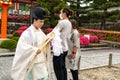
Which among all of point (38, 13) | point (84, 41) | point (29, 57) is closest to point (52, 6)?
point (84, 41)

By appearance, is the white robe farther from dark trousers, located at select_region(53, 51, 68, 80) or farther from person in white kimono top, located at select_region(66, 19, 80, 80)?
person in white kimono top, located at select_region(66, 19, 80, 80)

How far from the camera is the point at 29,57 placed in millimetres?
3416

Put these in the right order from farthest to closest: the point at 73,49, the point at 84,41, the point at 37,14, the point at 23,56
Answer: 1. the point at 84,41
2. the point at 73,49
3. the point at 37,14
4. the point at 23,56

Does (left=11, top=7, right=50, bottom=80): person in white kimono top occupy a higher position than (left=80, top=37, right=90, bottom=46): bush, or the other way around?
(left=11, top=7, right=50, bottom=80): person in white kimono top

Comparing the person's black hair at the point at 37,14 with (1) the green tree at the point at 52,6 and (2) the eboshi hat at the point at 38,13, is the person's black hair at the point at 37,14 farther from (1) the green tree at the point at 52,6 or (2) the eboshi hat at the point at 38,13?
(1) the green tree at the point at 52,6

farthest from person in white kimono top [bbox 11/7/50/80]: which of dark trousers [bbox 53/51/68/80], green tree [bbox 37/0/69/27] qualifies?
green tree [bbox 37/0/69/27]

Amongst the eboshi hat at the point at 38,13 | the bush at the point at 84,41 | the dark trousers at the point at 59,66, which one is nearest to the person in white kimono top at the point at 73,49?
the dark trousers at the point at 59,66

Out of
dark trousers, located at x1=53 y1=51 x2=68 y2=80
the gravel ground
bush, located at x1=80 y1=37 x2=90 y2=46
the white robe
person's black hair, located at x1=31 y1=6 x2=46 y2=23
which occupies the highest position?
person's black hair, located at x1=31 y1=6 x2=46 y2=23

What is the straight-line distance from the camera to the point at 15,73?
3463mm

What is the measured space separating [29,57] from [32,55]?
0.05 m

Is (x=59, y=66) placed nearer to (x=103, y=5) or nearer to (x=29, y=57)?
(x=29, y=57)

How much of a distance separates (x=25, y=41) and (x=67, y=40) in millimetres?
2087

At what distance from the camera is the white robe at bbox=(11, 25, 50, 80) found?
3.40m

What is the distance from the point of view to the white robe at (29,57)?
11.2ft
